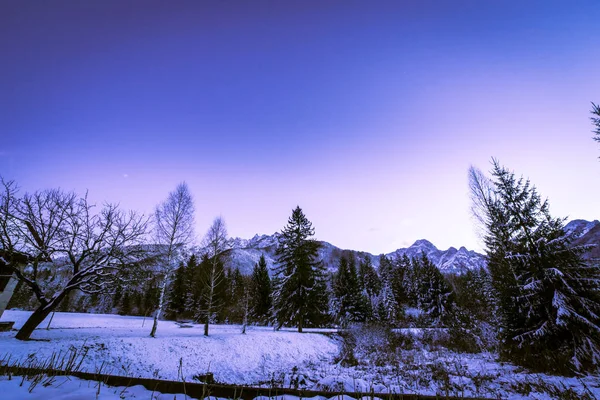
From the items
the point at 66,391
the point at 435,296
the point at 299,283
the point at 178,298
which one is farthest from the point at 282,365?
the point at 435,296

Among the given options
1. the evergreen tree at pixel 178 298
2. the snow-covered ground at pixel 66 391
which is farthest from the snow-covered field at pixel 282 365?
the evergreen tree at pixel 178 298

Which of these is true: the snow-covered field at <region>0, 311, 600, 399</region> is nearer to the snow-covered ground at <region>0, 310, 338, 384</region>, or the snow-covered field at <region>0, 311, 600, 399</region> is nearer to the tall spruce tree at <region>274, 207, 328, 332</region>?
the snow-covered ground at <region>0, 310, 338, 384</region>

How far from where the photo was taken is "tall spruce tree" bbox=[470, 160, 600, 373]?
1012 cm

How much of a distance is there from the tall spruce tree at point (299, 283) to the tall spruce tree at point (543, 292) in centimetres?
1612

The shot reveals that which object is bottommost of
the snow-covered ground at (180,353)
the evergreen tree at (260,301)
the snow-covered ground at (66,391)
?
the snow-covered ground at (180,353)

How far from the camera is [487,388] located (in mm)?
8117

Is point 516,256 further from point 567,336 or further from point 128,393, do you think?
point 128,393

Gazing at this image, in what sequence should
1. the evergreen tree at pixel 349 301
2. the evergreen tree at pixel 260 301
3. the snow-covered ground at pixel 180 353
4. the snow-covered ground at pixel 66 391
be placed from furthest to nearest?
the evergreen tree at pixel 260 301 < the evergreen tree at pixel 349 301 < the snow-covered ground at pixel 180 353 < the snow-covered ground at pixel 66 391

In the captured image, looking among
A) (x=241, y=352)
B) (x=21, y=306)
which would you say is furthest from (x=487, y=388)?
(x=21, y=306)

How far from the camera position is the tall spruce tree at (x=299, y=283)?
1015 inches

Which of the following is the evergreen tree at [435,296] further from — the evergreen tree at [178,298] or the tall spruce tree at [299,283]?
the evergreen tree at [178,298]

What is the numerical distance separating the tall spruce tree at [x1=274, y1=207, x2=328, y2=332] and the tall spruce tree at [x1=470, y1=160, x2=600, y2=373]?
16118 millimetres

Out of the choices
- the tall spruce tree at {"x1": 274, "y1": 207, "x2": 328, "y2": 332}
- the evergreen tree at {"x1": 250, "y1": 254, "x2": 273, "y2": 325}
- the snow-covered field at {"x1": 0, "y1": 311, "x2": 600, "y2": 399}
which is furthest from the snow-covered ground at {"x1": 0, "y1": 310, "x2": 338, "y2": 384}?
the evergreen tree at {"x1": 250, "y1": 254, "x2": 273, "y2": 325}

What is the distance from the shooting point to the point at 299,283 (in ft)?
87.6
